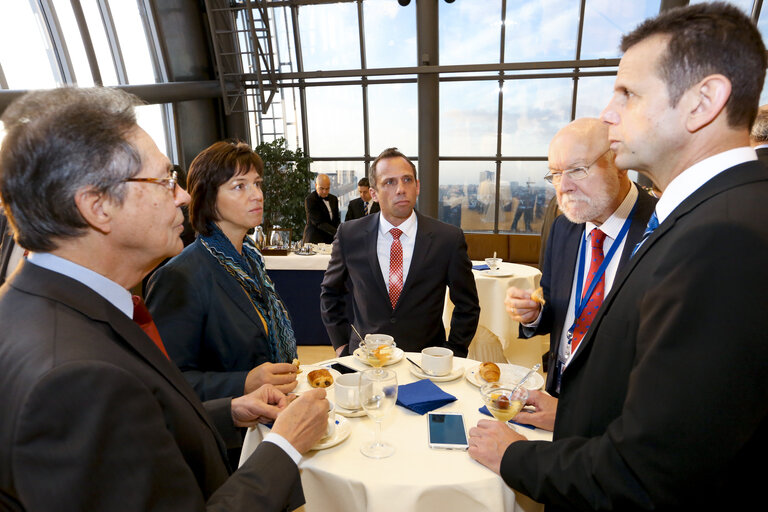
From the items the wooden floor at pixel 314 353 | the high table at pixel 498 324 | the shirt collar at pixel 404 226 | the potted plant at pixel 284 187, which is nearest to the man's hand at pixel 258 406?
the shirt collar at pixel 404 226

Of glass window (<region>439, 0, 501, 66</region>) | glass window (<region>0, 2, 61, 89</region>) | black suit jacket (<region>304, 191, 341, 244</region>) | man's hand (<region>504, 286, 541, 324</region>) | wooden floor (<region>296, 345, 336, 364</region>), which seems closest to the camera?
man's hand (<region>504, 286, 541, 324</region>)

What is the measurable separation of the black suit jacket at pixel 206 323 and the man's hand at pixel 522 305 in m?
1.08

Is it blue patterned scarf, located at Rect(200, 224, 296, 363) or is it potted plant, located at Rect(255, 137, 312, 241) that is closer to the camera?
blue patterned scarf, located at Rect(200, 224, 296, 363)

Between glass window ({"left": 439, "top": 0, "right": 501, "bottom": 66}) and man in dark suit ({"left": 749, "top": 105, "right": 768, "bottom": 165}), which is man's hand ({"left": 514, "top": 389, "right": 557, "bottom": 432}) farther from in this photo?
glass window ({"left": 439, "top": 0, "right": 501, "bottom": 66})

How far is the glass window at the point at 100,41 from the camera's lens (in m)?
6.72

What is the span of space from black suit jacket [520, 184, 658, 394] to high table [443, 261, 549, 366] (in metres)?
2.32

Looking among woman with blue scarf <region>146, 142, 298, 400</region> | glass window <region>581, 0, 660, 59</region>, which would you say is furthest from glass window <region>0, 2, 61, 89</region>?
glass window <region>581, 0, 660, 59</region>

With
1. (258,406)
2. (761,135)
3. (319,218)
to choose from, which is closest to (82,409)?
(258,406)

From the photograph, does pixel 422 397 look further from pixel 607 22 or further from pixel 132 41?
pixel 607 22

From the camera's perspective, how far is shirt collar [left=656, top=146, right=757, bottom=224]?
94 centimetres

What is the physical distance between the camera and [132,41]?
7.77 m

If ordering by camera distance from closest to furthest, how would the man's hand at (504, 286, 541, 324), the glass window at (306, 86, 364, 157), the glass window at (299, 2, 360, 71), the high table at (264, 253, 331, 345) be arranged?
1. the man's hand at (504, 286, 541, 324)
2. the high table at (264, 253, 331, 345)
3. the glass window at (299, 2, 360, 71)
4. the glass window at (306, 86, 364, 157)

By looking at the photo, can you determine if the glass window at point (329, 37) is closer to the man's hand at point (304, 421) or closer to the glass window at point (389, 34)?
the glass window at point (389, 34)

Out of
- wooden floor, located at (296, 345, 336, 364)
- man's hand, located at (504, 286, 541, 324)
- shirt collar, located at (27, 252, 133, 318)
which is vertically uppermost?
shirt collar, located at (27, 252, 133, 318)
